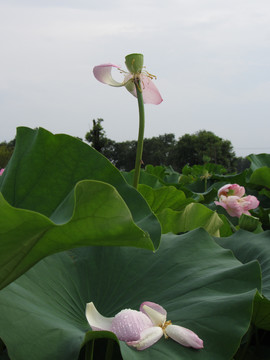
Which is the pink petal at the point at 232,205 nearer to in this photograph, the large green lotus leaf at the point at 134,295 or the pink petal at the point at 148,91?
the pink petal at the point at 148,91

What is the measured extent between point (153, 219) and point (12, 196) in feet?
0.64

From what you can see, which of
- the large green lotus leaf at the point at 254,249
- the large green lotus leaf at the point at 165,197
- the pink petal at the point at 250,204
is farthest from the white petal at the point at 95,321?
the pink petal at the point at 250,204

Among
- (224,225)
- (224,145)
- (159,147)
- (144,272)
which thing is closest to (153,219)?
(144,272)

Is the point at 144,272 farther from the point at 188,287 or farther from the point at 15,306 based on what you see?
the point at 15,306

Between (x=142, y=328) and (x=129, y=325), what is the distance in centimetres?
2

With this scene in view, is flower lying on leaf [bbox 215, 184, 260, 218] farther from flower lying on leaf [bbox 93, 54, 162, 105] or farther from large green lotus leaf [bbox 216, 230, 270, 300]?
flower lying on leaf [bbox 93, 54, 162, 105]

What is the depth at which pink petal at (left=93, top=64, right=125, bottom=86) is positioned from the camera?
0.94 m

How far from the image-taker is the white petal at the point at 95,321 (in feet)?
1.68

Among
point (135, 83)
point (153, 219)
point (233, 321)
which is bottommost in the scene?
point (233, 321)

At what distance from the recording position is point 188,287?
0.63 metres

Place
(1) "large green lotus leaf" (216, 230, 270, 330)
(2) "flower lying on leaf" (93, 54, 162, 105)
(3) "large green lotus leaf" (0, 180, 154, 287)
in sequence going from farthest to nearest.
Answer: (2) "flower lying on leaf" (93, 54, 162, 105) → (1) "large green lotus leaf" (216, 230, 270, 330) → (3) "large green lotus leaf" (0, 180, 154, 287)

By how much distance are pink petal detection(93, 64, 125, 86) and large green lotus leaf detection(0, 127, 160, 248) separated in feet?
1.26

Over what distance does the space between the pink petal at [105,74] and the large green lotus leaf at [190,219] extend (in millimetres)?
318

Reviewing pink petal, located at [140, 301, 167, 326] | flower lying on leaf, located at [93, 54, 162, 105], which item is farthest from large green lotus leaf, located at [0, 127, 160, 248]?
flower lying on leaf, located at [93, 54, 162, 105]
